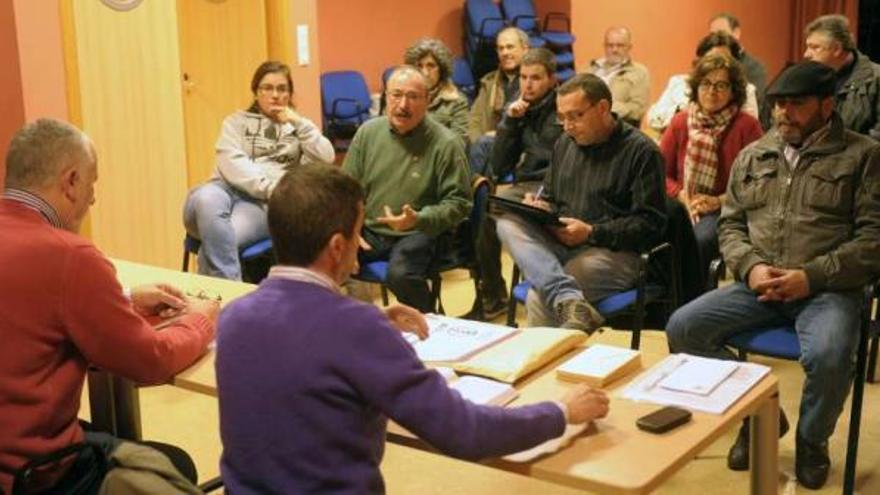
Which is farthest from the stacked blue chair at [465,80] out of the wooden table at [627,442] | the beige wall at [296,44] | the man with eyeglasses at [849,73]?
the wooden table at [627,442]

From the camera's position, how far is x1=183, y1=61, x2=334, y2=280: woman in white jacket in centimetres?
454

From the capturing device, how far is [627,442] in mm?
1861

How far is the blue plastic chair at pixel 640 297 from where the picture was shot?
354 centimetres

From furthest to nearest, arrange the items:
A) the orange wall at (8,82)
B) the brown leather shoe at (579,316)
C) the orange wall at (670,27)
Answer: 1. the orange wall at (670,27)
2. the orange wall at (8,82)
3. the brown leather shoe at (579,316)

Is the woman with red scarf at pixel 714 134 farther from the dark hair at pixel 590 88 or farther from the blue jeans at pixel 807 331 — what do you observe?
the blue jeans at pixel 807 331

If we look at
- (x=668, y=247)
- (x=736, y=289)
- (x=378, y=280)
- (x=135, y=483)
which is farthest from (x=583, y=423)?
(x=378, y=280)

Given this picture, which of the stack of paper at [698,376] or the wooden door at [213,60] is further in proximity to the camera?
the wooden door at [213,60]

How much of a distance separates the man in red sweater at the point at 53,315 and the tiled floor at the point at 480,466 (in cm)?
129

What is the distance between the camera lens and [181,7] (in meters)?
5.69

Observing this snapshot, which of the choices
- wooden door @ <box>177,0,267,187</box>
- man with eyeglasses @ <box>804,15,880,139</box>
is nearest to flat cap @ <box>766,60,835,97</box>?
man with eyeglasses @ <box>804,15,880,139</box>

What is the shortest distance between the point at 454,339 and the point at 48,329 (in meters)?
A: 0.88

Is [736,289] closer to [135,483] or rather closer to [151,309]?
[151,309]

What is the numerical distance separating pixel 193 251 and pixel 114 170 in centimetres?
69

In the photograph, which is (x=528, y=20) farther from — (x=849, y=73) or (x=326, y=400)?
(x=326, y=400)
